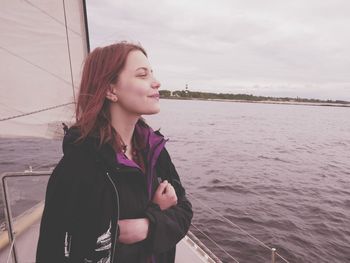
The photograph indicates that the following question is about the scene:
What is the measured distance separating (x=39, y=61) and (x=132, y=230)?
249cm

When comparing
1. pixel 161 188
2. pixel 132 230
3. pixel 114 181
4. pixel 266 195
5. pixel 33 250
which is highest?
pixel 114 181

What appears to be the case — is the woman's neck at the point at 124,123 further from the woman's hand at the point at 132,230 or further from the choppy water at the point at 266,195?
the choppy water at the point at 266,195

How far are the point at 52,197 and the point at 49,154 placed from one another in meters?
17.5

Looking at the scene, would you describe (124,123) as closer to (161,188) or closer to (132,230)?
(161,188)

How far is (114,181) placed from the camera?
1.53 m

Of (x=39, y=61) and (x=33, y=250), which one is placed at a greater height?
(x=39, y=61)

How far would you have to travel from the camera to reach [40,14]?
10.2 feet

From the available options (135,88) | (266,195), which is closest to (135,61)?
(135,88)

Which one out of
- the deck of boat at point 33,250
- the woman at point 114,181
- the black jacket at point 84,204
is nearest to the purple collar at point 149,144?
the woman at point 114,181

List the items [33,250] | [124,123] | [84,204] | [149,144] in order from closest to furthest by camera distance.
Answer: [84,204] → [124,123] → [149,144] → [33,250]

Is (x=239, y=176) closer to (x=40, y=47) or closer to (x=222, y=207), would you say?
(x=222, y=207)

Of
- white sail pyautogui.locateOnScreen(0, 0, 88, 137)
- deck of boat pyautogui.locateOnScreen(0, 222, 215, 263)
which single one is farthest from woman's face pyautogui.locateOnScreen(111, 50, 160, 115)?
deck of boat pyautogui.locateOnScreen(0, 222, 215, 263)

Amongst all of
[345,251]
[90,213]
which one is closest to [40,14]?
[90,213]

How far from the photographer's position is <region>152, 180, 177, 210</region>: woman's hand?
5.75ft
